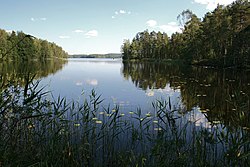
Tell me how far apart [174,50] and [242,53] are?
137ft

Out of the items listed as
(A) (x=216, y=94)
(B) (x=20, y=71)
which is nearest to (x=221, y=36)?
(A) (x=216, y=94)

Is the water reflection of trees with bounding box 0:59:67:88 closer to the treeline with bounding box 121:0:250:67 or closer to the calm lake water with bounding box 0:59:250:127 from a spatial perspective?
the calm lake water with bounding box 0:59:250:127

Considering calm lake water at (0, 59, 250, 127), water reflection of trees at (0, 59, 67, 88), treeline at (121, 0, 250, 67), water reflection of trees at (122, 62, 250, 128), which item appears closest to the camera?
water reflection of trees at (0, 59, 67, 88)

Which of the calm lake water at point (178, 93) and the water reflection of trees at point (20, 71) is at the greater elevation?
the water reflection of trees at point (20, 71)

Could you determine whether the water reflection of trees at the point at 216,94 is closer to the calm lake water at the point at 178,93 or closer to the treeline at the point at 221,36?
the calm lake water at the point at 178,93

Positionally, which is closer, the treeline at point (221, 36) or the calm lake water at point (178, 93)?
the calm lake water at point (178, 93)

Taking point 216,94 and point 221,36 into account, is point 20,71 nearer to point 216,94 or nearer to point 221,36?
point 216,94

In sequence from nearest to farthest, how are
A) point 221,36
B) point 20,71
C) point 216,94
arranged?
1. point 216,94
2. point 20,71
3. point 221,36

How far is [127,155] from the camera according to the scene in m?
5.18

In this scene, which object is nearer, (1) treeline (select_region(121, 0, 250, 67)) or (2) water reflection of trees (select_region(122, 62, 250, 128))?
(2) water reflection of trees (select_region(122, 62, 250, 128))

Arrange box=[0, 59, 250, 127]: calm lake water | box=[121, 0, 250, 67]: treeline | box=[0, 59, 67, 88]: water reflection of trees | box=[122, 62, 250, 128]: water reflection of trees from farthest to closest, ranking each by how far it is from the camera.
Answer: box=[121, 0, 250, 67]: treeline → box=[0, 59, 250, 127]: calm lake water → box=[122, 62, 250, 128]: water reflection of trees → box=[0, 59, 67, 88]: water reflection of trees

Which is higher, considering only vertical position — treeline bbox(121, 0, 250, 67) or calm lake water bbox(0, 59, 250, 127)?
treeline bbox(121, 0, 250, 67)

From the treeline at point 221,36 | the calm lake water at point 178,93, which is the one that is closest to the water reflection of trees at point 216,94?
the calm lake water at point 178,93

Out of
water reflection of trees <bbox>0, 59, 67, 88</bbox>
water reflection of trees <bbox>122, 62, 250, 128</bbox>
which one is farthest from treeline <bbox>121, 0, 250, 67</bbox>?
water reflection of trees <bbox>0, 59, 67, 88</bbox>
